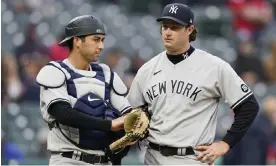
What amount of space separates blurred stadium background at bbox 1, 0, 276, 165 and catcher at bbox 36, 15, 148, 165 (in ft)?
11.3

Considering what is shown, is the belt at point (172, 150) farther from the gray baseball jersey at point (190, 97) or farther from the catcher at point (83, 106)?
the catcher at point (83, 106)

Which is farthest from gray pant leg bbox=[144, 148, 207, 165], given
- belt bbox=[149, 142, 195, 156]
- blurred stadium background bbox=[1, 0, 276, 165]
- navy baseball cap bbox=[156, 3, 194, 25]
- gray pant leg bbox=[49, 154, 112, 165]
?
blurred stadium background bbox=[1, 0, 276, 165]

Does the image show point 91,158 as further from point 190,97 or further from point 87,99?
point 190,97

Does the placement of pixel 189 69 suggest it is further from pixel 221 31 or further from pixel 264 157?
pixel 221 31

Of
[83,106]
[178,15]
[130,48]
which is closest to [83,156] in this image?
[83,106]

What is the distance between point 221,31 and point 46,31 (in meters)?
2.51

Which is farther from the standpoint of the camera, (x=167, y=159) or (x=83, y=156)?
(x=167, y=159)

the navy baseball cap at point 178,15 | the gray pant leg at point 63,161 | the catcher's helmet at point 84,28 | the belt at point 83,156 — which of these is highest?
the navy baseball cap at point 178,15

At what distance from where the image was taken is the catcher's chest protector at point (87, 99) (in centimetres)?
479

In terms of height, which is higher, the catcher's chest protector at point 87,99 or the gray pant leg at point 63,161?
the catcher's chest protector at point 87,99

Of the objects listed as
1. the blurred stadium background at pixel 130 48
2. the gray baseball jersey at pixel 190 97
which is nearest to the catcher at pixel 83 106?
the gray baseball jersey at pixel 190 97

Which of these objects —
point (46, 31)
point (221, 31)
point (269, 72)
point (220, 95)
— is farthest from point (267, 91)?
point (220, 95)

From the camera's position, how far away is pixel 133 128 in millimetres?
4766

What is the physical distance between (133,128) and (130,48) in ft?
21.5
